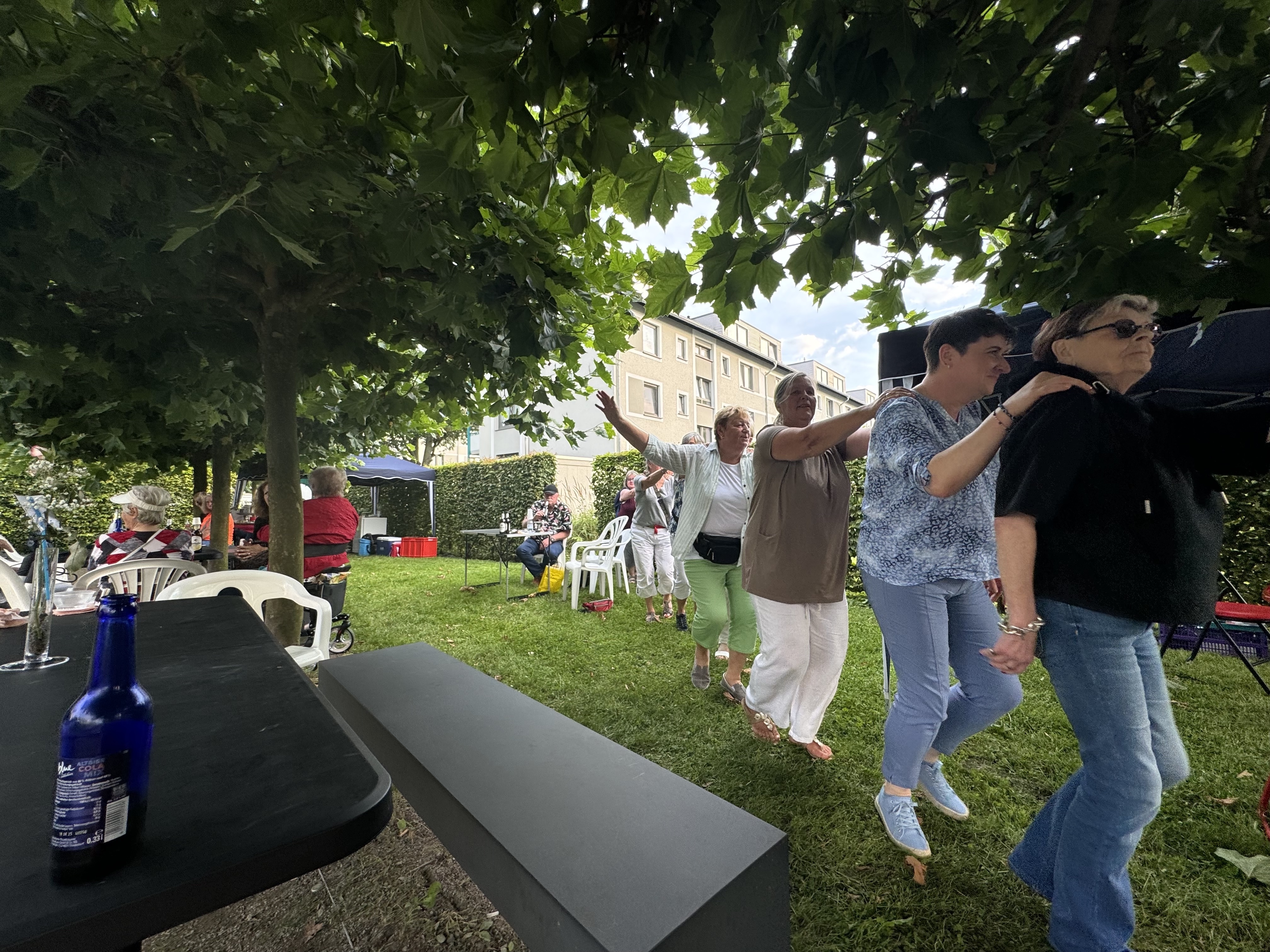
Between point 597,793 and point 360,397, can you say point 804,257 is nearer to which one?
point 597,793

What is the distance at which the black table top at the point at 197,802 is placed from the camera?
0.72m

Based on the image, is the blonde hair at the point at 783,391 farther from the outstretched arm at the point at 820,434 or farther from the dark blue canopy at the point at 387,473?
the dark blue canopy at the point at 387,473

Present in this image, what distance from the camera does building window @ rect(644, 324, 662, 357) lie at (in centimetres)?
2466

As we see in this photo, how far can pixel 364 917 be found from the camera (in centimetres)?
198

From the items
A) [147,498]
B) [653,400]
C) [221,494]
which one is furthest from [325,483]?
[653,400]

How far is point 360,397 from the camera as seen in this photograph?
469 centimetres

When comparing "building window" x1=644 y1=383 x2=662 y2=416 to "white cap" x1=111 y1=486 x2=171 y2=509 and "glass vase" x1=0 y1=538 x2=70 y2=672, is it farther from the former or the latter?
"glass vase" x1=0 y1=538 x2=70 y2=672

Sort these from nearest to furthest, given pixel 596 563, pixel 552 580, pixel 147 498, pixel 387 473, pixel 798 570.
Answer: pixel 798 570
pixel 147 498
pixel 596 563
pixel 552 580
pixel 387 473

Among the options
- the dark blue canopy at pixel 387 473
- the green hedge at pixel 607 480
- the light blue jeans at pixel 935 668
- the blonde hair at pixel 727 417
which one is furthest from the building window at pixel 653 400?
the light blue jeans at pixel 935 668

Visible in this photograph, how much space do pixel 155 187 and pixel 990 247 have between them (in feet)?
11.7

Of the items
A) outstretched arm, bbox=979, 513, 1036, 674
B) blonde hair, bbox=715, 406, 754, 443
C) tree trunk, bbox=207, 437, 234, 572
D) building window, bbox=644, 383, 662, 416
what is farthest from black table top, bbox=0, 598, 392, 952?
building window, bbox=644, 383, 662, 416

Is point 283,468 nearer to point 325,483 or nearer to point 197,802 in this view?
point 325,483

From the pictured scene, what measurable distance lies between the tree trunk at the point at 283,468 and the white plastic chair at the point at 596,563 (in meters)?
3.92

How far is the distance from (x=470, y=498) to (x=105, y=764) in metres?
15.2
